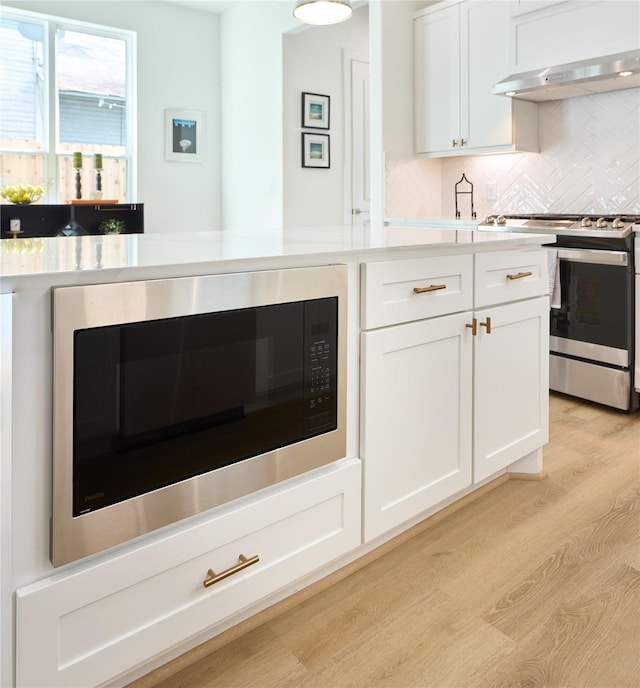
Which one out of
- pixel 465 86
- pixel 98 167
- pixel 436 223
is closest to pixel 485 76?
pixel 465 86

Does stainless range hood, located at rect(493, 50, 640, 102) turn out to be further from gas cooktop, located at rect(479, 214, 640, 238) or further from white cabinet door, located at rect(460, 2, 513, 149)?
gas cooktop, located at rect(479, 214, 640, 238)

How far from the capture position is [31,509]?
107 centimetres

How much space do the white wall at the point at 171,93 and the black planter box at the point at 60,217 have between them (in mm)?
447

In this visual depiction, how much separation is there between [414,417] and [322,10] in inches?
78.9

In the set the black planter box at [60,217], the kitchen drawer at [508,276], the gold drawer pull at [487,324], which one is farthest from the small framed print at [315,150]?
the gold drawer pull at [487,324]

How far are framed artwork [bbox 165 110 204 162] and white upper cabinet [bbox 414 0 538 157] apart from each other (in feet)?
7.85

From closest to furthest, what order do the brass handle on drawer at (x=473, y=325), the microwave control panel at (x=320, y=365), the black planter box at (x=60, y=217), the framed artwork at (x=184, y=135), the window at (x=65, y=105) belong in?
the microwave control panel at (x=320, y=365)
the brass handle on drawer at (x=473, y=325)
the black planter box at (x=60, y=217)
the window at (x=65, y=105)
the framed artwork at (x=184, y=135)

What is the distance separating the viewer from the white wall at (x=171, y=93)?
5.49 metres

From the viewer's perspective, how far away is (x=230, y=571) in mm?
1344

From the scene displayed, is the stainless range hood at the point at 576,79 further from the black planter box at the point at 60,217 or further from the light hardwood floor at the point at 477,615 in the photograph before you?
the black planter box at the point at 60,217

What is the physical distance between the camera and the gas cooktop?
Answer: 10.1 feet

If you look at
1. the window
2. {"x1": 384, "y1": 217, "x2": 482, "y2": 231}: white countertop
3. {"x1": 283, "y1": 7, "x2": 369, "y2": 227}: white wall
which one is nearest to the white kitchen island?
{"x1": 384, "y1": 217, "x2": 482, "y2": 231}: white countertop

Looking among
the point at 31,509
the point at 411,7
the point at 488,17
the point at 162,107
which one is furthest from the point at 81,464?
the point at 162,107

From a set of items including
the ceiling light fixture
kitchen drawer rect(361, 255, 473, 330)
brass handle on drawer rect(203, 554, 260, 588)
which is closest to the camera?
brass handle on drawer rect(203, 554, 260, 588)
